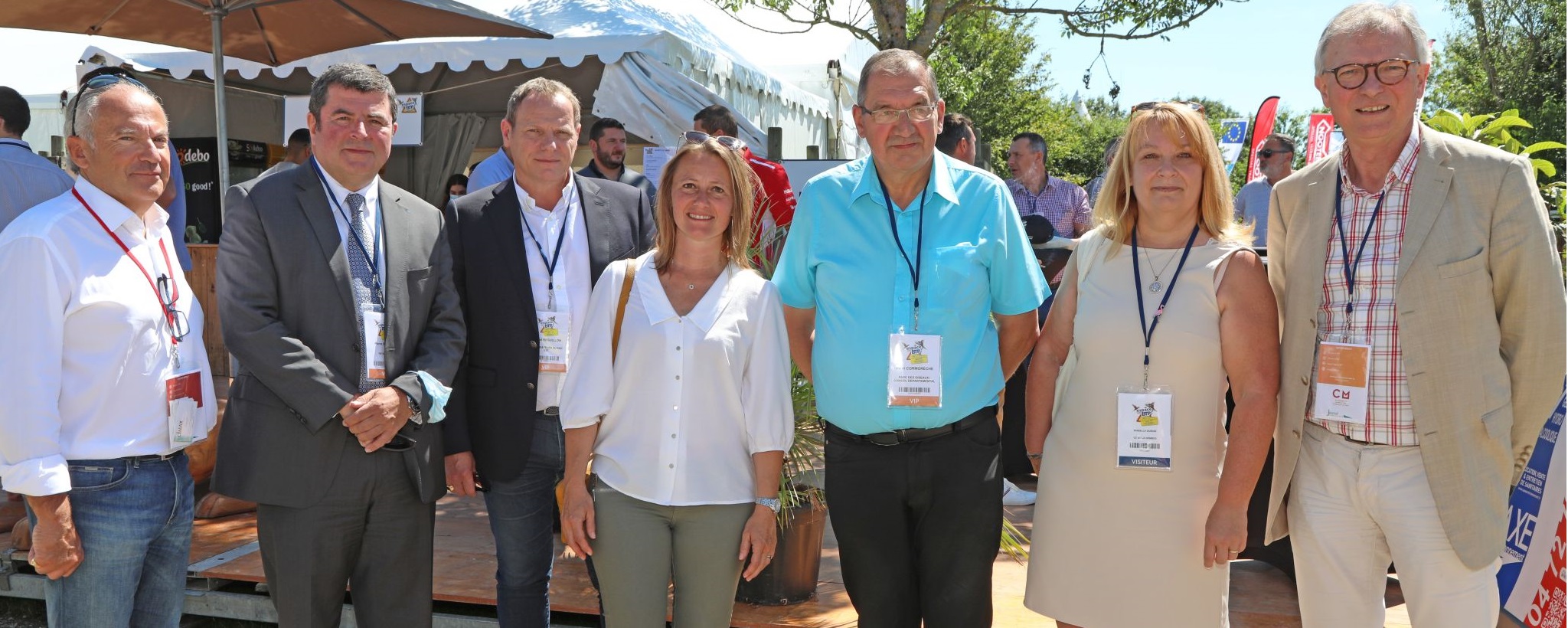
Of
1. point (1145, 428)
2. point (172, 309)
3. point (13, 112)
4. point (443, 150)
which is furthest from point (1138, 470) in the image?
point (443, 150)

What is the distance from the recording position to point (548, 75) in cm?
942

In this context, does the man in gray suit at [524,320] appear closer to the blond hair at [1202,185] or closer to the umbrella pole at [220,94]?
the blond hair at [1202,185]

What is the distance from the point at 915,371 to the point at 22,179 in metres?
3.65

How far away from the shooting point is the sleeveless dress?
254cm

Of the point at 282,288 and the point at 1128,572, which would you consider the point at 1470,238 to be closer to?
the point at 1128,572

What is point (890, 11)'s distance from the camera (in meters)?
8.94

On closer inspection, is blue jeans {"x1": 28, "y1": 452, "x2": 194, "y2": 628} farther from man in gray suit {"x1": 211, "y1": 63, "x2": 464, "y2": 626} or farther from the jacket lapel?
the jacket lapel

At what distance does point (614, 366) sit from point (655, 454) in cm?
25

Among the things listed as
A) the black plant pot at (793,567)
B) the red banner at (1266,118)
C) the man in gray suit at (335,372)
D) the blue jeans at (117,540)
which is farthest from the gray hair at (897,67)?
the red banner at (1266,118)

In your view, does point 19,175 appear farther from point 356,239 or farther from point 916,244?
point 916,244

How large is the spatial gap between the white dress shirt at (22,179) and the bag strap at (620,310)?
2832 millimetres

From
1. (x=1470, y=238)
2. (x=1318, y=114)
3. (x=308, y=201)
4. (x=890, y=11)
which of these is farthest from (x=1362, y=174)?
(x=1318, y=114)

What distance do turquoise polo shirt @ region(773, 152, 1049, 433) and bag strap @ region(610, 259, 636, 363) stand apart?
→ 0.44 metres

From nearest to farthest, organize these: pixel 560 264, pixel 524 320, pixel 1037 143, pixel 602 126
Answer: pixel 524 320 < pixel 560 264 < pixel 602 126 < pixel 1037 143
